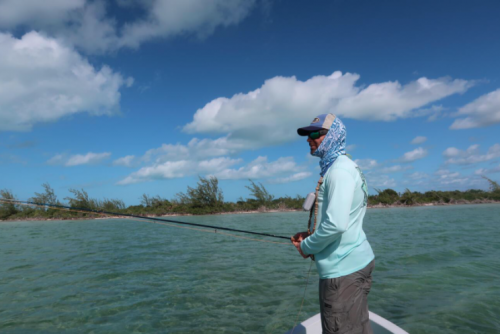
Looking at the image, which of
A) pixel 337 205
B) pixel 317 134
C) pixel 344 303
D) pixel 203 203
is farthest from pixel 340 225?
pixel 203 203

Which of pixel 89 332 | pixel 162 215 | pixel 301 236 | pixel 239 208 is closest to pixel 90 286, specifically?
pixel 89 332

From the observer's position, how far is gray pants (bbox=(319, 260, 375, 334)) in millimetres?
2162

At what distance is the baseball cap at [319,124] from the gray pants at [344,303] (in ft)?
3.67

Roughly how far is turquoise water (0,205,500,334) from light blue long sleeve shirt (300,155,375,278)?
117 inches

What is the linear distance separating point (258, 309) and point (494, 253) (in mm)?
8710

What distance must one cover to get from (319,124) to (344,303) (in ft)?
4.41

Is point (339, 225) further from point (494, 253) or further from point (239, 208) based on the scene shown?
point (239, 208)

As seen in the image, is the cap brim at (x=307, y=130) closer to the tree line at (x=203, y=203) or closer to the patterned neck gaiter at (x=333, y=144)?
the patterned neck gaiter at (x=333, y=144)

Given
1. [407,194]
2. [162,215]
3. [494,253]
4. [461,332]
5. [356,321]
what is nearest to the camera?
[356,321]

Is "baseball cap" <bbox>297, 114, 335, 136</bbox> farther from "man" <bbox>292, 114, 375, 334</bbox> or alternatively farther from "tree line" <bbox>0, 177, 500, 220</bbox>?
"tree line" <bbox>0, 177, 500, 220</bbox>

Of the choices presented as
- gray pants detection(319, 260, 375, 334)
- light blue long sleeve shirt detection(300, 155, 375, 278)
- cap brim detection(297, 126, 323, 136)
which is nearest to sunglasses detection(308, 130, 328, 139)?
cap brim detection(297, 126, 323, 136)

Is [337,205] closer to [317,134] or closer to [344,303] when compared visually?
[317,134]

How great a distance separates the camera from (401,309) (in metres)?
5.18

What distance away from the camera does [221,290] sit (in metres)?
6.50
